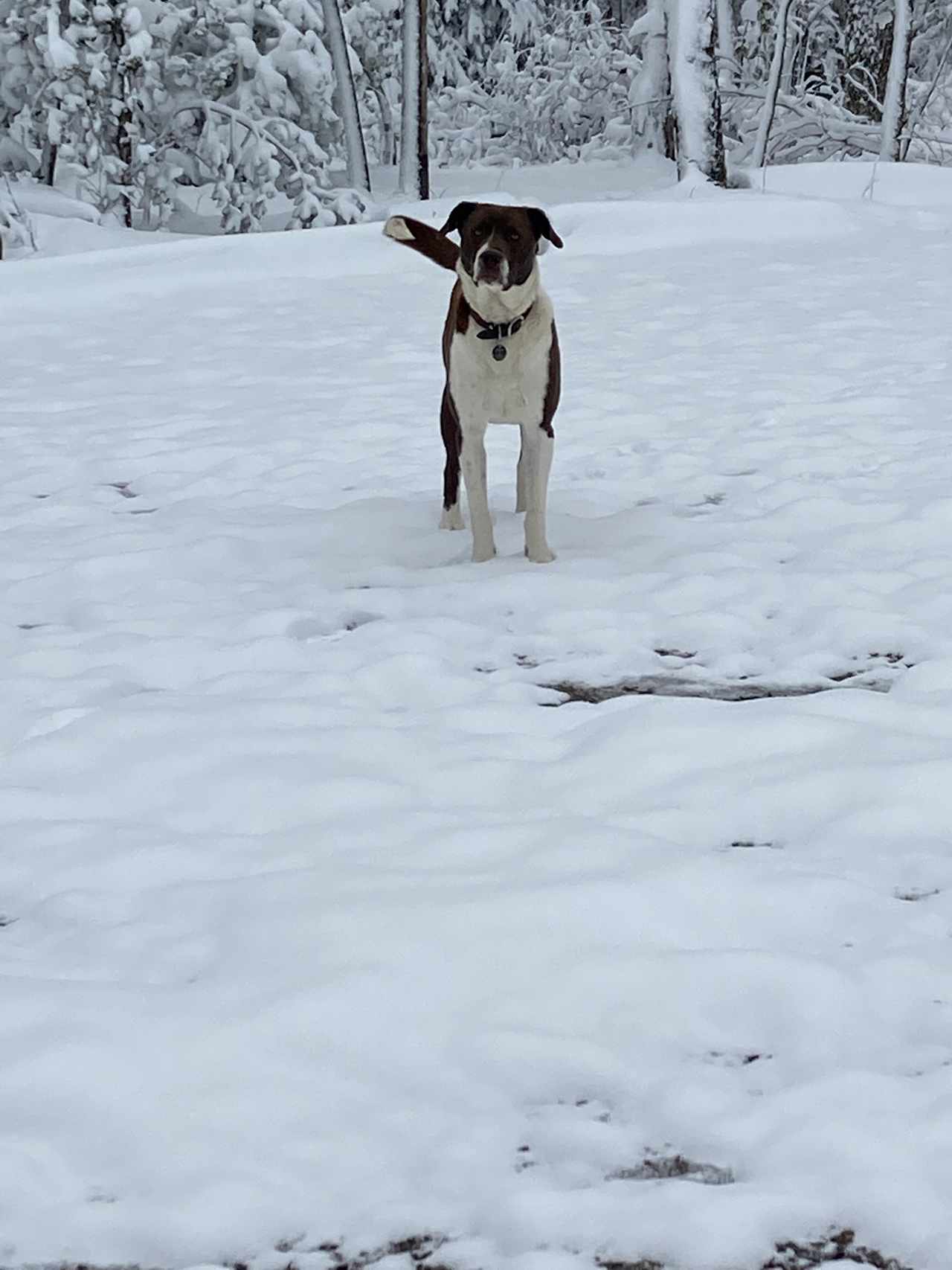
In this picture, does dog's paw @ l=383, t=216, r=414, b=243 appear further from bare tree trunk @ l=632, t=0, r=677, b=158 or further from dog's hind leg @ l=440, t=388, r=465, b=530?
bare tree trunk @ l=632, t=0, r=677, b=158

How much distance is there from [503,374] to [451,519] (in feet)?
2.57

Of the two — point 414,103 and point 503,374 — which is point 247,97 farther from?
point 503,374

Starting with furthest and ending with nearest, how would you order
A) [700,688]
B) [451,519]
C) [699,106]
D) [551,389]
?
[699,106] < [451,519] < [551,389] < [700,688]

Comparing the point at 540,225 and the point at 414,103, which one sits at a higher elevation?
the point at 414,103

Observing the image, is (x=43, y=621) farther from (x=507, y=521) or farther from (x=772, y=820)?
(x=772, y=820)

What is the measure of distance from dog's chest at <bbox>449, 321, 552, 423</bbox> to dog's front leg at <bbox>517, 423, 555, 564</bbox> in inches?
2.5

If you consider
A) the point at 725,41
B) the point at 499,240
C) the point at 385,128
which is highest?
the point at 725,41

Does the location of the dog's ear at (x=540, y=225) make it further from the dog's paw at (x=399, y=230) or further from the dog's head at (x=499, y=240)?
the dog's paw at (x=399, y=230)

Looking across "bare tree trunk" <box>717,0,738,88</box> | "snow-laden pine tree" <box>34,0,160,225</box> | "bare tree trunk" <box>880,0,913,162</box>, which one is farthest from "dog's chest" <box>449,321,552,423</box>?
"bare tree trunk" <box>717,0,738,88</box>

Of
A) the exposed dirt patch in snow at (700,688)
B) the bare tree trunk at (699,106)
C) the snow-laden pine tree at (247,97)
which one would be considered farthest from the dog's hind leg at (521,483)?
the snow-laden pine tree at (247,97)

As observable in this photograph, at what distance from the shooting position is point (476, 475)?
4.59 m

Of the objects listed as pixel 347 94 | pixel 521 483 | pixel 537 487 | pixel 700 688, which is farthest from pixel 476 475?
pixel 347 94

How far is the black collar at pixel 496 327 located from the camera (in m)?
4.37

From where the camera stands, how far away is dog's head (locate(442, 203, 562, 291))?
13.8 ft
